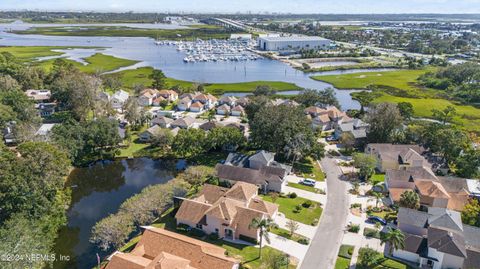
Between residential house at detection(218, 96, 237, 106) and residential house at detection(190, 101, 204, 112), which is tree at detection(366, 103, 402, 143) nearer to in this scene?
residential house at detection(218, 96, 237, 106)

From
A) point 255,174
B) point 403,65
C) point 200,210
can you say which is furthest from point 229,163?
point 403,65

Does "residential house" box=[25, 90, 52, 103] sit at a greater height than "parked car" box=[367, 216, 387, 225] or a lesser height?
greater

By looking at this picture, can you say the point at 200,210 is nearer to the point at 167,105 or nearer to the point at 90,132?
the point at 90,132

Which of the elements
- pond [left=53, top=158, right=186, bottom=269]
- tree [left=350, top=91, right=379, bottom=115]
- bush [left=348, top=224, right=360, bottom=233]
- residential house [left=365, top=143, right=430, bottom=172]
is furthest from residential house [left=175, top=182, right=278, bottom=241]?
tree [left=350, top=91, right=379, bottom=115]

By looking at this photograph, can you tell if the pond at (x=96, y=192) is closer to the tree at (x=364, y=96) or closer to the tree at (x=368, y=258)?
the tree at (x=368, y=258)

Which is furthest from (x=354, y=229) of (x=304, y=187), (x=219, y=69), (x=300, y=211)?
(x=219, y=69)

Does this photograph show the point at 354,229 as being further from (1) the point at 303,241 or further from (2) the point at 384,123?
(2) the point at 384,123
